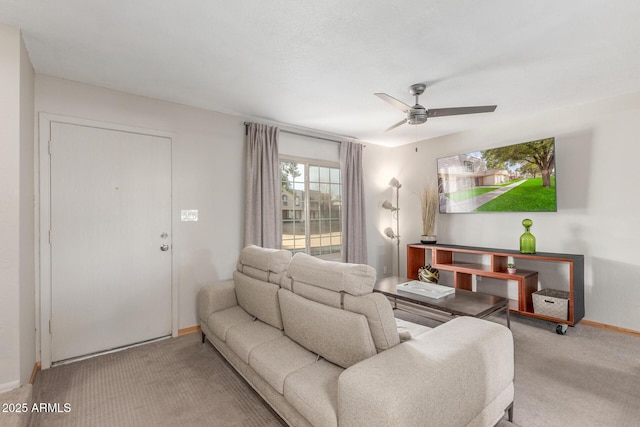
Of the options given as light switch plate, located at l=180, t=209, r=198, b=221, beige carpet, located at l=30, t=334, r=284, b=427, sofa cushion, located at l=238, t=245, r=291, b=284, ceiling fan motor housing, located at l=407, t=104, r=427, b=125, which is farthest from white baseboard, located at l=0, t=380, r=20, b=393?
ceiling fan motor housing, located at l=407, t=104, r=427, b=125

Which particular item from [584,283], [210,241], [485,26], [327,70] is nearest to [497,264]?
[584,283]

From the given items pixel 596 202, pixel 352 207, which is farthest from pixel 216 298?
pixel 596 202

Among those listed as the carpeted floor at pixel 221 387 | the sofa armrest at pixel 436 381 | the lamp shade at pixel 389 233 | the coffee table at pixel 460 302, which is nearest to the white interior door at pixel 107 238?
the carpeted floor at pixel 221 387

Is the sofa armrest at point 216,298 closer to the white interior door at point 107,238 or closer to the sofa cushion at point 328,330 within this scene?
the white interior door at point 107,238

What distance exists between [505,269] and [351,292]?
3034mm

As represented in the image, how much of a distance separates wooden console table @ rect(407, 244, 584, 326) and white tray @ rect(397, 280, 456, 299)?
936mm

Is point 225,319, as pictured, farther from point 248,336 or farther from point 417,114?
point 417,114

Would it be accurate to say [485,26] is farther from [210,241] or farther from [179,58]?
[210,241]

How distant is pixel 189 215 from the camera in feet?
10.8

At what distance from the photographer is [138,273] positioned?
9.82 ft

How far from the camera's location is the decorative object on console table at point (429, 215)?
179 inches

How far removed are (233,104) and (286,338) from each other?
8.39 ft

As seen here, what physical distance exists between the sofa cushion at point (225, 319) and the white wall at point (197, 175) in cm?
83

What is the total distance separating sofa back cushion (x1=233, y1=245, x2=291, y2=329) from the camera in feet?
7.29
